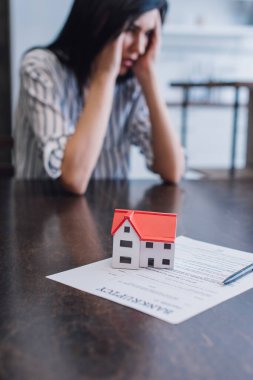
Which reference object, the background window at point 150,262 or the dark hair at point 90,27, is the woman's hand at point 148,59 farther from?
the background window at point 150,262

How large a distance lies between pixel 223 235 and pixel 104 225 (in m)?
0.20

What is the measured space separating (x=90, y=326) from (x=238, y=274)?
0.71ft

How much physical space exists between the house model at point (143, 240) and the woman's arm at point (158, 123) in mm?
763

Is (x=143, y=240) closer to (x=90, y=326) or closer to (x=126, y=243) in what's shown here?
(x=126, y=243)

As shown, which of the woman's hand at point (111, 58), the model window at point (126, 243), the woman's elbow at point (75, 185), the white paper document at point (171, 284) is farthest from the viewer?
the woman's hand at point (111, 58)

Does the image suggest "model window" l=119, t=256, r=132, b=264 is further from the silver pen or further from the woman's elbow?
the woman's elbow

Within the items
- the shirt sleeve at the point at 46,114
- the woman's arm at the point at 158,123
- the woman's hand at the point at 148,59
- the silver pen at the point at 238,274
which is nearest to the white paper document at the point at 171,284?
the silver pen at the point at 238,274

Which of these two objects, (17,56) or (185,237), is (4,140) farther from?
(17,56)

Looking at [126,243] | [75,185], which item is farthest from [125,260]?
[75,185]

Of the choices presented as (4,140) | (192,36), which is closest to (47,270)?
(4,140)

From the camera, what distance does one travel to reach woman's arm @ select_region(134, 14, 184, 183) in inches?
55.4

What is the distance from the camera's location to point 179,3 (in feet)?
15.5

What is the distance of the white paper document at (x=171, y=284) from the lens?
50cm

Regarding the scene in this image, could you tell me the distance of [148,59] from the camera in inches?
60.5
